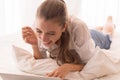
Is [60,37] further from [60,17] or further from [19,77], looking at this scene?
[19,77]

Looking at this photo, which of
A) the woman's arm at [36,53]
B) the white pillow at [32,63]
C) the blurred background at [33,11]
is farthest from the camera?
the blurred background at [33,11]

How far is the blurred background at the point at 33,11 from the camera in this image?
195 centimetres

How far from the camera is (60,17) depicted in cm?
103

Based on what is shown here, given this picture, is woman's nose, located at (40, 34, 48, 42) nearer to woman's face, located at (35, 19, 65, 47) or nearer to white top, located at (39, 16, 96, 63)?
woman's face, located at (35, 19, 65, 47)

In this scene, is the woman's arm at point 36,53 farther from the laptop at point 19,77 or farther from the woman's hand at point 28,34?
the laptop at point 19,77

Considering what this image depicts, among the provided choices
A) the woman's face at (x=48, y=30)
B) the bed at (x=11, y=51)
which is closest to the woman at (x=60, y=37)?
the woman's face at (x=48, y=30)

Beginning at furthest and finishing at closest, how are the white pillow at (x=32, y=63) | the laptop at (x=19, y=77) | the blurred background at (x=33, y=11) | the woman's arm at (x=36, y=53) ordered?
the blurred background at (x=33, y=11) → the woman's arm at (x=36, y=53) → the white pillow at (x=32, y=63) → the laptop at (x=19, y=77)

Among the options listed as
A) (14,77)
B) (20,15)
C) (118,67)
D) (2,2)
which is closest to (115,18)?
(20,15)

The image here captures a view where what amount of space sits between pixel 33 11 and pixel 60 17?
108 centimetres

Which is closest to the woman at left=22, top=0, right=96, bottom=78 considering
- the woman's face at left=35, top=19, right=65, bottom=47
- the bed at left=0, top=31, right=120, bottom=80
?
the woman's face at left=35, top=19, right=65, bottom=47

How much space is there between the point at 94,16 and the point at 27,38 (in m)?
1.30

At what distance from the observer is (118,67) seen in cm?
111

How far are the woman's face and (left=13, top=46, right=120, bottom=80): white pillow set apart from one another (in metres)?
0.09

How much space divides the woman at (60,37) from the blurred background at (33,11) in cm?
73
